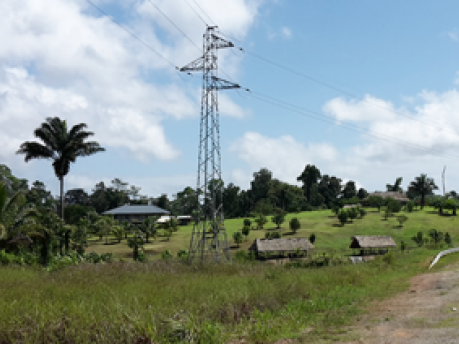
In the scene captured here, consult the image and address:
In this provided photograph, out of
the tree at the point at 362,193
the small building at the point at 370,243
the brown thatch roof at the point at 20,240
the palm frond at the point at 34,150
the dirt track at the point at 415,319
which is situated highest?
the palm frond at the point at 34,150

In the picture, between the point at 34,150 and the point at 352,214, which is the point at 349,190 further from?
the point at 34,150

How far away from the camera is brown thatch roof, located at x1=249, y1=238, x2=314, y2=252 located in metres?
48.3

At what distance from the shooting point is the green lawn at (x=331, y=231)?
185 feet

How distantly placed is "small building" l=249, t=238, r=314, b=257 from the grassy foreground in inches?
1187

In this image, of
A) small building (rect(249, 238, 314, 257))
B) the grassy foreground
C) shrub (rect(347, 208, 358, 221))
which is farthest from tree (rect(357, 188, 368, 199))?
the grassy foreground

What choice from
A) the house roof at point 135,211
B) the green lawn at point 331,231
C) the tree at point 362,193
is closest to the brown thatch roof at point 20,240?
the green lawn at point 331,231

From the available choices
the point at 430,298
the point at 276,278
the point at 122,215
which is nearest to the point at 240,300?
the point at 276,278

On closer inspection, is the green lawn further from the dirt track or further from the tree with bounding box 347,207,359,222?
the dirt track

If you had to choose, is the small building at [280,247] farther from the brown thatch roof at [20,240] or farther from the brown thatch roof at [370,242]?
the brown thatch roof at [20,240]

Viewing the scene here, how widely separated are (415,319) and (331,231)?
183 ft

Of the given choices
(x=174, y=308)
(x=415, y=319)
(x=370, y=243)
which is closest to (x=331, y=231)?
(x=370, y=243)

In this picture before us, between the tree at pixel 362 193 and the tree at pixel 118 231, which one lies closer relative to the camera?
the tree at pixel 118 231

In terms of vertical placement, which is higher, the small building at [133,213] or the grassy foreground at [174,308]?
the small building at [133,213]

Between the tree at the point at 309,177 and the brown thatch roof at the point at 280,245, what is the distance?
58.2 m
